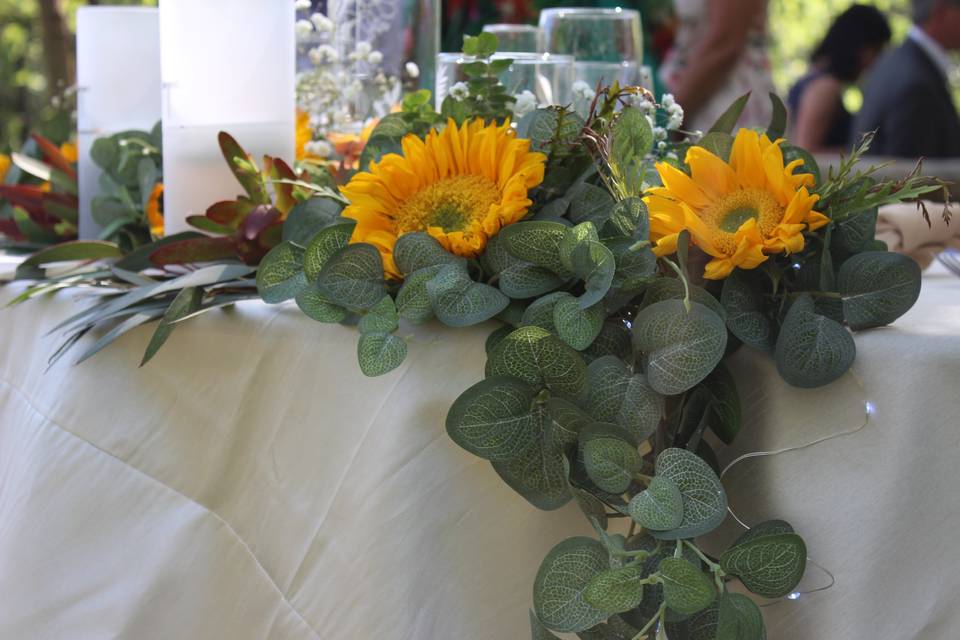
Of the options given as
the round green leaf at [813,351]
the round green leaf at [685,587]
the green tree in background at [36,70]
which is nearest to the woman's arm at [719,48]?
the green tree in background at [36,70]

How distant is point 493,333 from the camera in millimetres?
656

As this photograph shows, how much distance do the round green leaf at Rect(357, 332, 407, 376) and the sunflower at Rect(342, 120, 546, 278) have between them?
65mm

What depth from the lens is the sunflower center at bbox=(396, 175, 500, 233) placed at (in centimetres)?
71

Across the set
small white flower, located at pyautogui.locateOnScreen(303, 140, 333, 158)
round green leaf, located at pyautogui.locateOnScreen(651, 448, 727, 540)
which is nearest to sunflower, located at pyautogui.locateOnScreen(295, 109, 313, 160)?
small white flower, located at pyautogui.locateOnScreen(303, 140, 333, 158)

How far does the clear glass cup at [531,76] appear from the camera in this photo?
0.90 m

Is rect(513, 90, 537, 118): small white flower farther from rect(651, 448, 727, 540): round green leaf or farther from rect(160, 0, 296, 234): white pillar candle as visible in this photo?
rect(651, 448, 727, 540): round green leaf

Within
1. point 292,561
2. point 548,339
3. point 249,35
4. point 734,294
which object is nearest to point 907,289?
point 734,294

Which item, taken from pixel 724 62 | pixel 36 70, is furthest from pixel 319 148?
pixel 36 70

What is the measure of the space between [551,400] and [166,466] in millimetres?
322

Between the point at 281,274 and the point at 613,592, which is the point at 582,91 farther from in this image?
the point at 613,592

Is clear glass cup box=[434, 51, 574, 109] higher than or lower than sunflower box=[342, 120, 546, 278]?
higher

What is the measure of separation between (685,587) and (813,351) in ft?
0.48

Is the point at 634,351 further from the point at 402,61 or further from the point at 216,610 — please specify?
the point at 402,61

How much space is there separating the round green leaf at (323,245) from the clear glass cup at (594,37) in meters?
0.50
